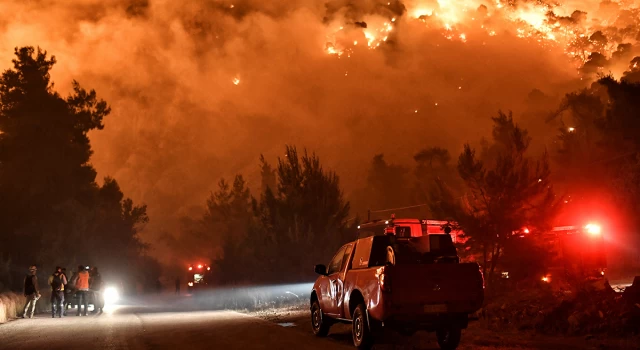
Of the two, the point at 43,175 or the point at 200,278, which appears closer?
the point at 43,175

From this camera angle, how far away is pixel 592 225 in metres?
26.0

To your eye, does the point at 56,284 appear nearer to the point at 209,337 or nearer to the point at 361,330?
the point at 209,337

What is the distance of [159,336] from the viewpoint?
14414 millimetres

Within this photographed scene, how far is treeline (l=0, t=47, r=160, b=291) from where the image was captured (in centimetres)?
3788

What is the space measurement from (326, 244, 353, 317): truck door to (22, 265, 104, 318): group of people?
13.8 metres

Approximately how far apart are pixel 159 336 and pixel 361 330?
568 cm

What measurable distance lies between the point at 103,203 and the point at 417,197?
107 feet

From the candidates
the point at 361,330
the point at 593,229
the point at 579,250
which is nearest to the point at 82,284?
the point at 361,330

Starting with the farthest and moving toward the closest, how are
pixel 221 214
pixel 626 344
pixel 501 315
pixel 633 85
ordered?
1. pixel 221 214
2. pixel 633 85
3. pixel 501 315
4. pixel 626 344

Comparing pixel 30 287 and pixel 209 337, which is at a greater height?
pixel 30 287

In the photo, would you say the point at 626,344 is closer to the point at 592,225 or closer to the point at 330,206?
the point at 592,225

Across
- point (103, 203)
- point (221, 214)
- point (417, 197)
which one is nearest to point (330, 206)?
point (103, 203)

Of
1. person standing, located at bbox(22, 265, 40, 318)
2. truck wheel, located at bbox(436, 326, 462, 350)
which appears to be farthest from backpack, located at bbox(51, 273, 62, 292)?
truck wheel, located at bbox(436, 326, 462, 350)

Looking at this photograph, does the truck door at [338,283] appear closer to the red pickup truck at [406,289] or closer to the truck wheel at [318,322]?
the red pickup truck at [406,289]
